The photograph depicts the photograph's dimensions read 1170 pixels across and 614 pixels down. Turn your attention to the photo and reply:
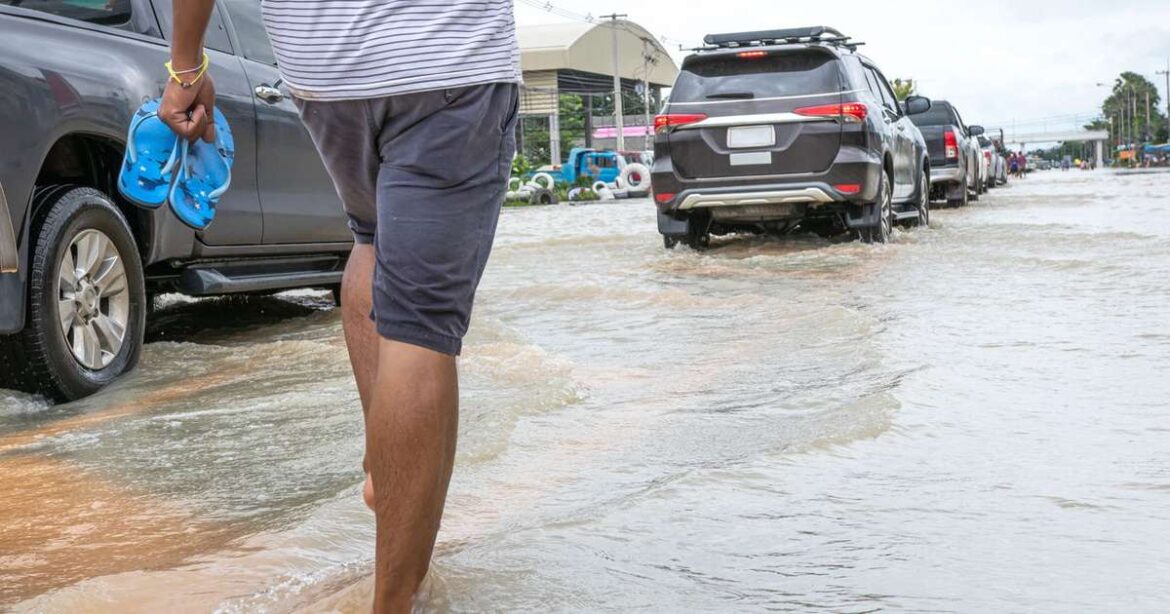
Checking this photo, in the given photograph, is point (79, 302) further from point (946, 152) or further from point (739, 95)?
point (946, 152)

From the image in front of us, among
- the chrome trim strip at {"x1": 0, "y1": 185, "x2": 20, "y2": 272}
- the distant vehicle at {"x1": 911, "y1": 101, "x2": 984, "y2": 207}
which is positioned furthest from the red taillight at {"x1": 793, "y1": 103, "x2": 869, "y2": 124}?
the distant vehicle at {"x1": 911, "y1": 101, "x2": 984, "y2": 207}

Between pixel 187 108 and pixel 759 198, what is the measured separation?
324 inches

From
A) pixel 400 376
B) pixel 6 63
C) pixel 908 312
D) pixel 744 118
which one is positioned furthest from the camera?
pixel 744 118

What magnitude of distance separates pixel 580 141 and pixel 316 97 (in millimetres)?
65601

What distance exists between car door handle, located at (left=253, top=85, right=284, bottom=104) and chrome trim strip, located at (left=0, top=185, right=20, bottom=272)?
206cm

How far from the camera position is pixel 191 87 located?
9.02ft

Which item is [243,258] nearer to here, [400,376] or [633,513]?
[633,513]

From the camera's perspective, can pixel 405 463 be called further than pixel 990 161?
No

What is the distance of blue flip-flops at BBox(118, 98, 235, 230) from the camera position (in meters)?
3.18

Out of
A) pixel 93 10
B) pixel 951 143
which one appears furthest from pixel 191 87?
pixel 951 143

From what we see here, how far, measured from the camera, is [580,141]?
67562 millimetres

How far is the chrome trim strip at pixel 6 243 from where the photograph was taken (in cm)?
405

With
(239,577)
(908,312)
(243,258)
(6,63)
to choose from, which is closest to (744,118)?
(908,312)

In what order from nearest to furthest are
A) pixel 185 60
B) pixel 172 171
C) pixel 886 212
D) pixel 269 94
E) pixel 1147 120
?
pixel 185 60 → pixel 172 171 → pixel 269 94 → pixel 886 212 → pixel 1147 120
